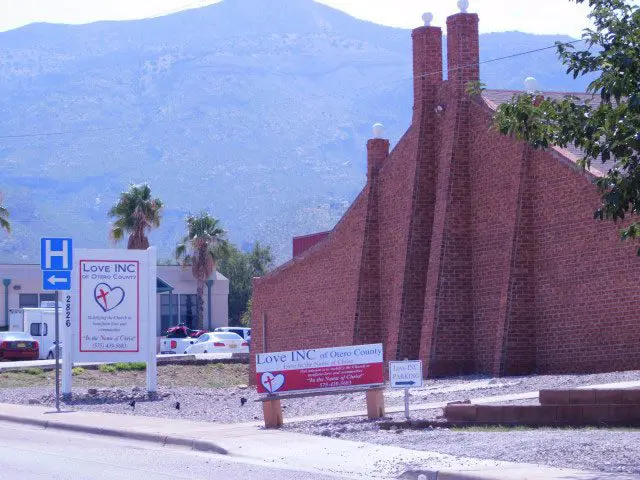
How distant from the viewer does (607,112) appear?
44.9ft

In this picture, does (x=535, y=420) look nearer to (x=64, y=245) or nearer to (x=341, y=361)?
(x=341, y=361)

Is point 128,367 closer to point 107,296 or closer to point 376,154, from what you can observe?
point 376,154

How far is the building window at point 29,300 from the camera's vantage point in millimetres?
74188

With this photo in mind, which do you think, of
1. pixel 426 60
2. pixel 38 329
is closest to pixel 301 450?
pixel 426 60

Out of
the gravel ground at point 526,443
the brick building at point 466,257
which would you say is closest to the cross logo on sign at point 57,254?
the gravel ground at point 526,443

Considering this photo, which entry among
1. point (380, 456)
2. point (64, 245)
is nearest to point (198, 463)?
point (380, 456)

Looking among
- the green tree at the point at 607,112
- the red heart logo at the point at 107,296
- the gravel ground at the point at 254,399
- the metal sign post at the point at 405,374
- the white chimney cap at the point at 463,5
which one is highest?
the white chimney cap at the point at 463,5

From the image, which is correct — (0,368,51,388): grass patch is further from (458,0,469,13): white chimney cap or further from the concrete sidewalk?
(458,0,469,13): white chimney cap

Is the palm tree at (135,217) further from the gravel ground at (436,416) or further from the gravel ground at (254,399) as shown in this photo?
the gravel ground at (254,399)

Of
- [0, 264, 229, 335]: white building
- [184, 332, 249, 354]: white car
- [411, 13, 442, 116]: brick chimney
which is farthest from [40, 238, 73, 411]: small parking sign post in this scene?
[0, 264, 229, 335]: white building

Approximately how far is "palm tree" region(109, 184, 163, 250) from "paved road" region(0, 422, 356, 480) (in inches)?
1696

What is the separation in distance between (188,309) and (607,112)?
6809 centimetres

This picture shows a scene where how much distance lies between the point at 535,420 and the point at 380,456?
3003 millimetres

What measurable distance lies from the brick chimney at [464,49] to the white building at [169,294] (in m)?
46.8
